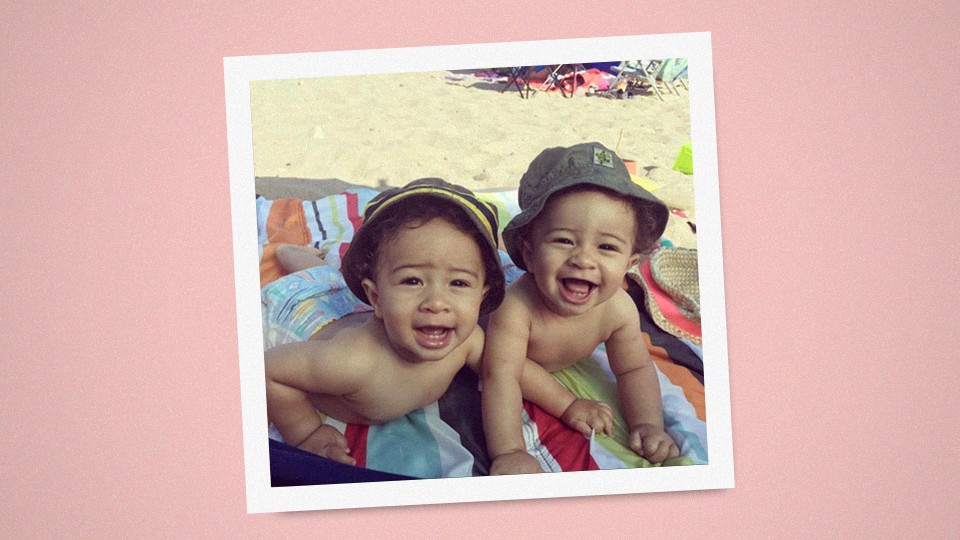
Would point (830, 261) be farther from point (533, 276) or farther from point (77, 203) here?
point (77, 203)

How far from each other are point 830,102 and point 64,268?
122 cm

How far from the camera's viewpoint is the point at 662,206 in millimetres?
1297

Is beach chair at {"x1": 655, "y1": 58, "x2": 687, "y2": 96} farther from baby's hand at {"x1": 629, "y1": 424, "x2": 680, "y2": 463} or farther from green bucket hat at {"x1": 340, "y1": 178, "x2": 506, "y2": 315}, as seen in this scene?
baby's hand at {"x1": 629, "y1": 424, "x2": 680, "y2": 463}

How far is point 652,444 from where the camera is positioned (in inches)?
51.4

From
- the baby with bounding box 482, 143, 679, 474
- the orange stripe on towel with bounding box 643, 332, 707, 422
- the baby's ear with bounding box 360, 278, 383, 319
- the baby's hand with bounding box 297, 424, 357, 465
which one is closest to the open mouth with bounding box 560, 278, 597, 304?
the baby with bounding box 482, 143, 679, 474

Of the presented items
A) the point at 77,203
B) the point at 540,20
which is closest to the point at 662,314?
the point at 540,20

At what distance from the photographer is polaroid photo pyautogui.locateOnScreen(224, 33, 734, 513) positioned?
129cm

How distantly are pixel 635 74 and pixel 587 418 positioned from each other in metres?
0.53

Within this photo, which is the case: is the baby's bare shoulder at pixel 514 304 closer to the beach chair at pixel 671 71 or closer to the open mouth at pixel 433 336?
the open mouth at pixel 433 336

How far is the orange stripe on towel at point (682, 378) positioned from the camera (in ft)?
4.36

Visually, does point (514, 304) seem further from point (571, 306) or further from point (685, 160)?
point (685, 160)

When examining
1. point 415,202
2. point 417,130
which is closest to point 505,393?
point 415,202

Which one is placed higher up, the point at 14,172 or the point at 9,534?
the point at 14,172

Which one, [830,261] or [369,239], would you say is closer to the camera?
[369,239]
